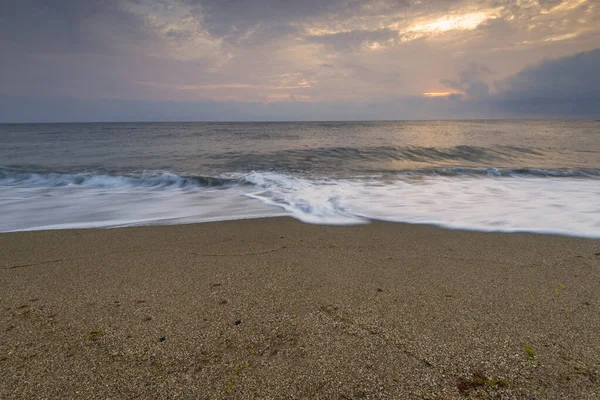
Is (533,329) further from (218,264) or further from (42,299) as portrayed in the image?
(42,299)

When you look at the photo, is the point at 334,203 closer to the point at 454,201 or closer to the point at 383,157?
the point at 454,201

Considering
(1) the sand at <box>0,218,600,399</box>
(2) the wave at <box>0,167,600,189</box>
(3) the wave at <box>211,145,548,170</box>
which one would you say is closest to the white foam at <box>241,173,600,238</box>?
(2) the wave at <box>0,167,600,189</box>

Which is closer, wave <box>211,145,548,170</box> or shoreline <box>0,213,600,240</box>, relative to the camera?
shoreline <box>0,213,600,240</box>

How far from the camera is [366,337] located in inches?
65.6

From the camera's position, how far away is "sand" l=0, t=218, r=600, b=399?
1.37m

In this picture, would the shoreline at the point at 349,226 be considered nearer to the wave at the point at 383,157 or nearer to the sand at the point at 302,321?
the sand at the point at 302,321

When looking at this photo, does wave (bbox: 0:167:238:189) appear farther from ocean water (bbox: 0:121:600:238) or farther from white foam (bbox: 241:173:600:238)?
white foam (bbox: 241:173:600:238)

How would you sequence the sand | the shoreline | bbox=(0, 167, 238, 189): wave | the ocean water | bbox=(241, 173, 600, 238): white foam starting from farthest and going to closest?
bbox=(0, 167, 238, 189): wave < the ocean water < bbox=(241, 173, 600, 238): white foam < the shoreline < the sand

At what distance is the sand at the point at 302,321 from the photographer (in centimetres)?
137

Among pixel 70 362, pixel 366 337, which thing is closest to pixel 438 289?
pixel 366 337

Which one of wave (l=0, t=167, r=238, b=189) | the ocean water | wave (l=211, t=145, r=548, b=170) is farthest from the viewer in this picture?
wave (l=211, t=145, r=548, b=170)

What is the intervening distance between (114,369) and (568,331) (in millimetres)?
2340

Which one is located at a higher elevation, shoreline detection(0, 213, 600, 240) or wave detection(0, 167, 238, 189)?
shoreline detection(0, 213, 600, 240)

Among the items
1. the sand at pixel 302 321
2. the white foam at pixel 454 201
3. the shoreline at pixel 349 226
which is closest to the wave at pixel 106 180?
the white foam at pixel 454 201
